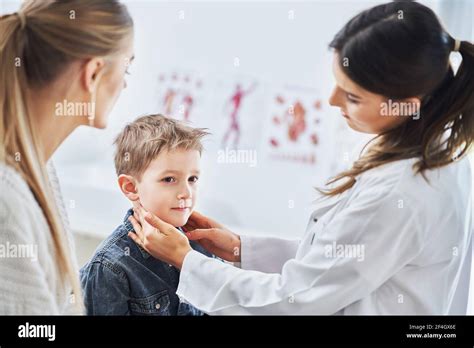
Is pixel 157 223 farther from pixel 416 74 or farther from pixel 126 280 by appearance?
pixel 416 74

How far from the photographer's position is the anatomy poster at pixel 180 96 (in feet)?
5.00

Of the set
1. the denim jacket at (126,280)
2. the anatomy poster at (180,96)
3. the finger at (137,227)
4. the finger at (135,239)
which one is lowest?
the denim jacket at (126,280)

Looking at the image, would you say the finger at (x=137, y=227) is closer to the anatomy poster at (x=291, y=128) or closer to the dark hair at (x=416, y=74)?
the anatomy poster at (x=291, y=128)

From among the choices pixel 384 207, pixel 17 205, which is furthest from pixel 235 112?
pixel 17 205

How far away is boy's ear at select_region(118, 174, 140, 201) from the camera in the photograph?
1.49 m

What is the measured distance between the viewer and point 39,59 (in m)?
1.40

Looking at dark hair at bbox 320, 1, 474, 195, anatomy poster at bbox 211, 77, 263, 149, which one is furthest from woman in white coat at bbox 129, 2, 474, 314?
anatomy poster at bbox 211, 77, 263, 149

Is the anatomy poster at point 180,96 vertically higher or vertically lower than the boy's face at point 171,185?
higher

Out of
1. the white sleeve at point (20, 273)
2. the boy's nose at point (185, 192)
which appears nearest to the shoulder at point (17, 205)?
the white sleeve at point (20, 273)

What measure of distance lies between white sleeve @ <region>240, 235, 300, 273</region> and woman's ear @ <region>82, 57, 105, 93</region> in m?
0.45

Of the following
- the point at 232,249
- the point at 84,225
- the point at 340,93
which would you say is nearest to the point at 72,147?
the point at 84,225

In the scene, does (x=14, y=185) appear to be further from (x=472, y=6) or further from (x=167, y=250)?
(x=472, y=6)

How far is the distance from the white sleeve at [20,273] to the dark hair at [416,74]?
26.7 inches

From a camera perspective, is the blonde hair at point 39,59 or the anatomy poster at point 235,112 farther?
the anatomy poster at point 235,112
